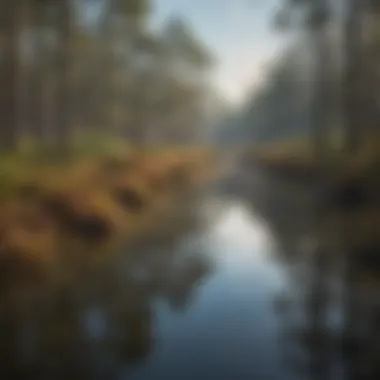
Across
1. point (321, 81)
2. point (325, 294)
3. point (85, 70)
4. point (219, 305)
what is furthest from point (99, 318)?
point (321, 81)

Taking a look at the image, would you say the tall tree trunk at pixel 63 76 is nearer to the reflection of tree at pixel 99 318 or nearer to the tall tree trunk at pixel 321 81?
the reflection of tree at pixel 99 318

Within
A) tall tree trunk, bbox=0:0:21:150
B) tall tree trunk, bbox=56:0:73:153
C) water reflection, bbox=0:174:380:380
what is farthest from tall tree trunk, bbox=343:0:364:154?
tall tree trunk, bbox=0:0:21:150

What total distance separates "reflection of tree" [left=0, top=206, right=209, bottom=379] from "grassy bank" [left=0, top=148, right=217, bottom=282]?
0.11 meters

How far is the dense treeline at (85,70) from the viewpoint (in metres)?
2.12

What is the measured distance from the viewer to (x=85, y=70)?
2164 millimetres

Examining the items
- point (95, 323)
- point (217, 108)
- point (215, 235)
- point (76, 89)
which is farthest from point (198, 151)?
point (95, 323)

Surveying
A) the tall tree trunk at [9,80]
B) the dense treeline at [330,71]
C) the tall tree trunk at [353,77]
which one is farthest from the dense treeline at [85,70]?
the tall tree trunk at [353,77]

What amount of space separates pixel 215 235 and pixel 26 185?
749mm

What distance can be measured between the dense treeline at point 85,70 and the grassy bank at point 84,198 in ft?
0.32

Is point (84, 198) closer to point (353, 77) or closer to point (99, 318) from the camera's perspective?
point (99, 318)

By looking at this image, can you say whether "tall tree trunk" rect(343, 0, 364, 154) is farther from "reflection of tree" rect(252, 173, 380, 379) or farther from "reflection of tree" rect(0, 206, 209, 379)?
"reflection of tree" rect(0, 206, 209, 379)

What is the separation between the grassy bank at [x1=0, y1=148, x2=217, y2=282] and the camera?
2033mm

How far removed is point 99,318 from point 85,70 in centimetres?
96

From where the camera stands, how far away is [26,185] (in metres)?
2.08
